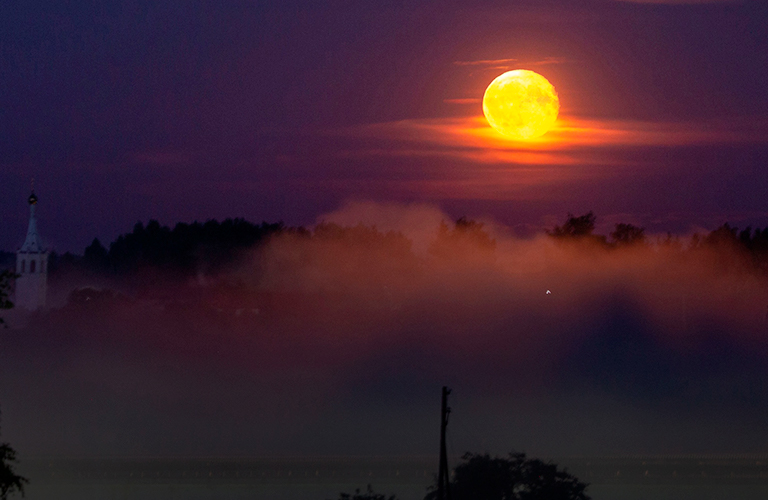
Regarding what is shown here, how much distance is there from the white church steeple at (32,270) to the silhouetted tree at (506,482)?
137422 millimetres

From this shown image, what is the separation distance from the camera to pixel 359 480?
136375mm

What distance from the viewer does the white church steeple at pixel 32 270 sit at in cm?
18312

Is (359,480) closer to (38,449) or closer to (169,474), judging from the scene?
(169,474)

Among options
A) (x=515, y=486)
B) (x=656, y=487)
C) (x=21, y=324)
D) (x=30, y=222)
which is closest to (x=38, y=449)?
(x=21, y=324)

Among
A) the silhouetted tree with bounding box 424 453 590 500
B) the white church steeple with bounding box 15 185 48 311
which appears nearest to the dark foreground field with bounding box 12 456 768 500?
the white church steeple with bounding box 15 185 48 311

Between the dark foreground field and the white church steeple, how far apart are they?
101ft

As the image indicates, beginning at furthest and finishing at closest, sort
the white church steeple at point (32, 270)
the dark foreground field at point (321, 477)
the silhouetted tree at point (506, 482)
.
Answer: the white church steeple at point (32, 270), the dark foreground field at point (321, 477), the silhouetted tree at point (506, 482)

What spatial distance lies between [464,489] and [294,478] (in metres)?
85.6

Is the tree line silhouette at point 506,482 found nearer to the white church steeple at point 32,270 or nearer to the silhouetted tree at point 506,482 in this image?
the silhouetted tree at point 506,482

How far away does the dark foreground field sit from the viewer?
12400cm

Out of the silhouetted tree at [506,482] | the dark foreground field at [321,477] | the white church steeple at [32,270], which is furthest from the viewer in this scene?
the white church steeple at [32,270]

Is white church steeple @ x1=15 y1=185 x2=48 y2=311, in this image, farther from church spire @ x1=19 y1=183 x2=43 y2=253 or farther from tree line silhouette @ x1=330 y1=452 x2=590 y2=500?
tree line silhouette @ x1=330 y1=452 x2=590 y2=500

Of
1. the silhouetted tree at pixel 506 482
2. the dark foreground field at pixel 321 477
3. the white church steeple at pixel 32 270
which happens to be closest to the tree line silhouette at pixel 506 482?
the silhouetted tree at pixel 506 482

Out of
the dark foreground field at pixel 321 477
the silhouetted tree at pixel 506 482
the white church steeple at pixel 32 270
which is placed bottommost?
the dark foreground field at pixel 321 477
